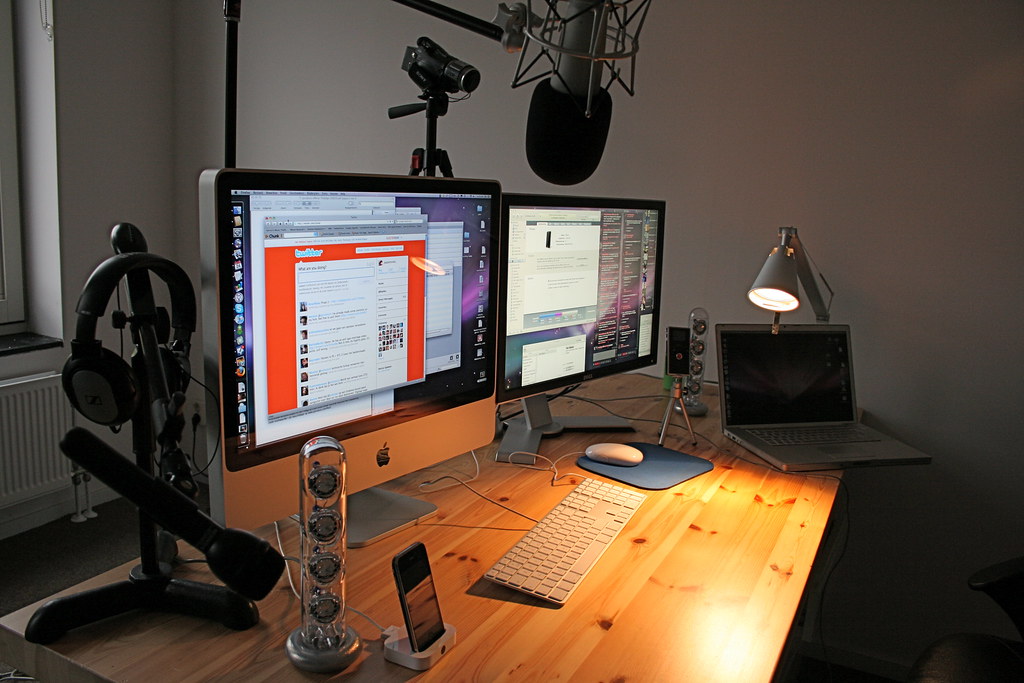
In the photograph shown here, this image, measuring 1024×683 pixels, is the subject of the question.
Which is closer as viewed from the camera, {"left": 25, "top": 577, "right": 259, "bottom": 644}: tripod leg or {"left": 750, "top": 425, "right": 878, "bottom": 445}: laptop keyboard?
{"left": 25, "top": 577, "right": 259, "bottom": 644}: tripod leg

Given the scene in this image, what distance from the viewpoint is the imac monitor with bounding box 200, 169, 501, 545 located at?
0.93 metres

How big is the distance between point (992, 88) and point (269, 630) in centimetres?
194

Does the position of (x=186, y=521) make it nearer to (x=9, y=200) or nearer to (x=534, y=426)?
(x=534, y=426)

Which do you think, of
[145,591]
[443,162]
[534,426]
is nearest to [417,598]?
[145,591]

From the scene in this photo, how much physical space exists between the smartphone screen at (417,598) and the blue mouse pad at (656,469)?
617mm

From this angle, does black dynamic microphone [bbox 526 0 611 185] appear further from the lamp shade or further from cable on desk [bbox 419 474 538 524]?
the lamp shade

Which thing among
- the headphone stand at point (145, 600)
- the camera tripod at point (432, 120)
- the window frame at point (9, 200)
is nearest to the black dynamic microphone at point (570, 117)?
the camera tripod at point (432, 120)

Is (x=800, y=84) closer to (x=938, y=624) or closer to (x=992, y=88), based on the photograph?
(x=992, y=88)

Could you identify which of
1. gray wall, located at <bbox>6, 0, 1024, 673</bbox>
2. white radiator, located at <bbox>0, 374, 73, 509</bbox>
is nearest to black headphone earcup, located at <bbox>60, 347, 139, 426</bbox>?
gray wall, located at <bbox>6, 0, 1024, 673</bbox>

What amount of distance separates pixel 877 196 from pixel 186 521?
73.7 inches

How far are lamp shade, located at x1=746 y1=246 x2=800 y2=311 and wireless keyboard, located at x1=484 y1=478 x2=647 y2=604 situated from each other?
24.8 inches

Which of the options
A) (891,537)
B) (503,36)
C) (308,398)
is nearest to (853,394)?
(891,537)

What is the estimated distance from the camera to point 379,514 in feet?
4.00

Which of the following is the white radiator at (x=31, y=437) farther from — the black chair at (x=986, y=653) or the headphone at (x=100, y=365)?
the black chair at (x=986, y=653)
